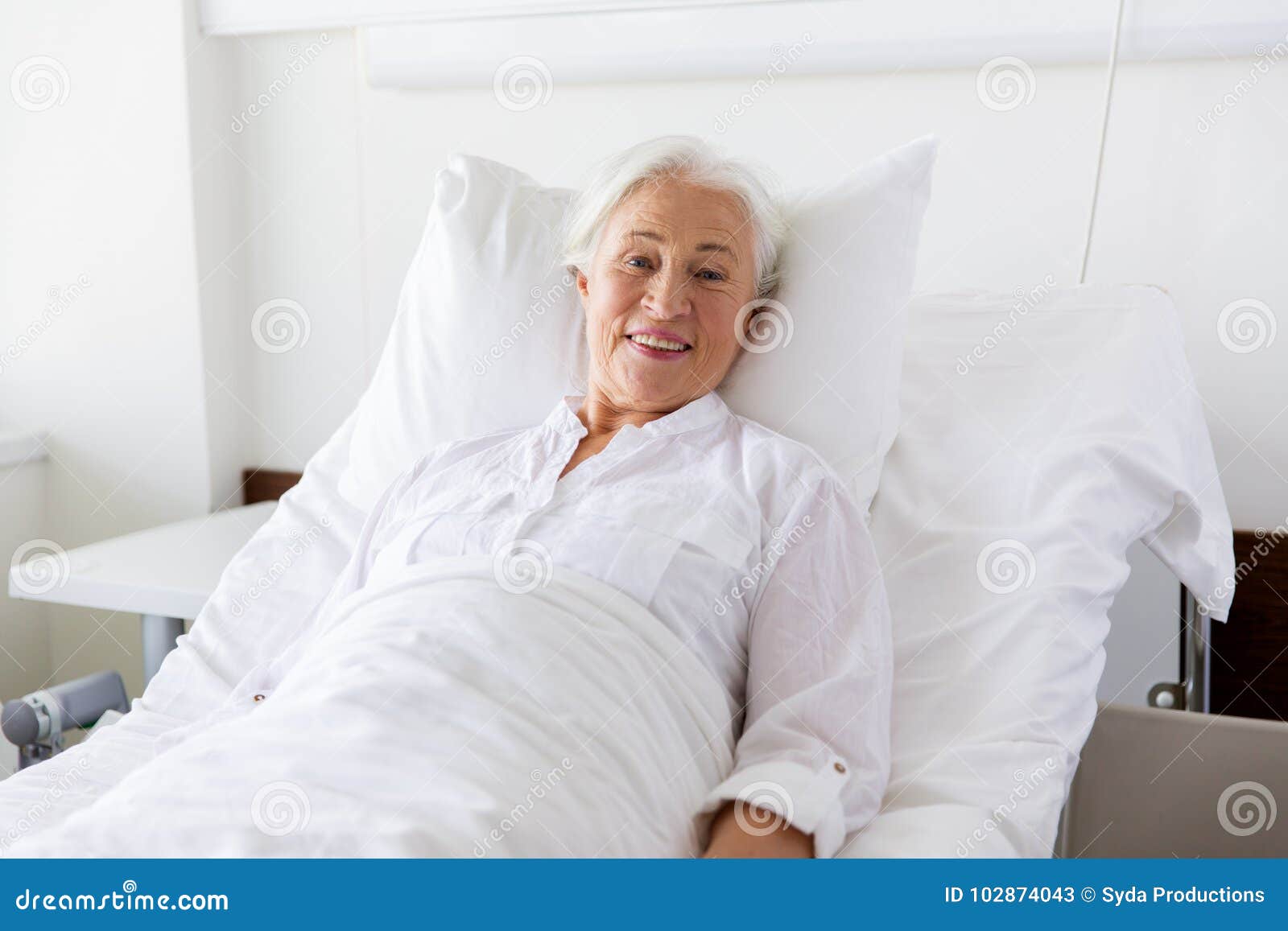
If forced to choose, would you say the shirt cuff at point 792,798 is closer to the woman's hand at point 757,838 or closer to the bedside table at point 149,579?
the woman's hand at point 757,838

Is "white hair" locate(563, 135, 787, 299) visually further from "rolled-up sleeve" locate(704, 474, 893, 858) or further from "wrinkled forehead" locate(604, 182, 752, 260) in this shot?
"rolled-up sleeve" locate(704, 474, 893, 858)

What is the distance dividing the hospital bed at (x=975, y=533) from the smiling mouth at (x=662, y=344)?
116mm

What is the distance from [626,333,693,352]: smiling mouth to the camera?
4.65 ft

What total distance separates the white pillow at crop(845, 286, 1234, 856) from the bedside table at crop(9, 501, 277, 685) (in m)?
1.05

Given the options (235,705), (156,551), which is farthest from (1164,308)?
(156,551)

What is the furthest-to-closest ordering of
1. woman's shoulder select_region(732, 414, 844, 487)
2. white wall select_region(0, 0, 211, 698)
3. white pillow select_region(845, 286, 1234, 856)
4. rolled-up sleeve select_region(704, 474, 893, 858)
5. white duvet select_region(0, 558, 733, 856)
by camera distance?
white wall select_region(0, 0, 211, 698), woman's shoulder select_region(732, 414, 844, 487), white pillow select_region(845, 286, 1234, 856), rolled-up sleeve select_region(704, 474, 893, 858), white duvet select_region(0, 558, 733, 856)

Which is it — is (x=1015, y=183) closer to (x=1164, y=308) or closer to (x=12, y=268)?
(x=1164, y=308)

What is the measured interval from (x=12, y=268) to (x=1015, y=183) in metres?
1.95

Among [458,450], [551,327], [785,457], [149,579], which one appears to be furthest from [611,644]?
[149,579]

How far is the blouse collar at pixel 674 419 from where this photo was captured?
1.38m

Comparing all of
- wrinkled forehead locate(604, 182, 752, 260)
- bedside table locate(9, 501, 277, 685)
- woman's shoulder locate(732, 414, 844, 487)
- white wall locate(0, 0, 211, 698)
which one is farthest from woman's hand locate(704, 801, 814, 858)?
white wall locate(0, 0, 211, 698)

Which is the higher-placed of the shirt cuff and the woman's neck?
the woman's neck

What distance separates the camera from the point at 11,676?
2467 mm

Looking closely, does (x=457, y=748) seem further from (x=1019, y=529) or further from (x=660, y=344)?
(x=1019, y=529)
